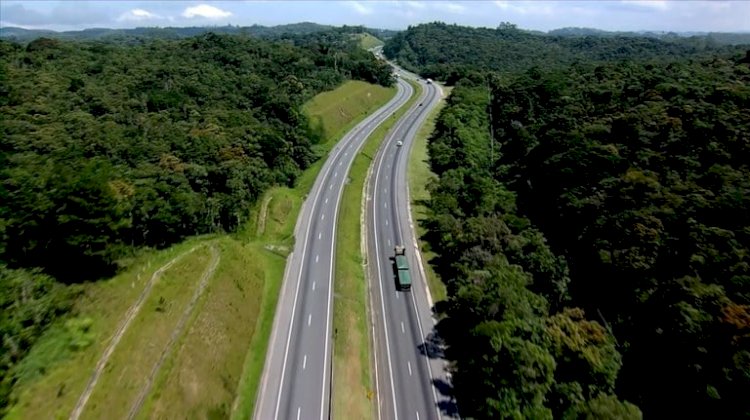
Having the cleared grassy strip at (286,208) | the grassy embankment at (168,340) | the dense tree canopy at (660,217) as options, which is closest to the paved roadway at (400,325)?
the cleared grassy strip at (286,208)

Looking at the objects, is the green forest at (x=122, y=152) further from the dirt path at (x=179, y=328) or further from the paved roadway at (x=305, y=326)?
the paved roadway at (x=305, y=326)

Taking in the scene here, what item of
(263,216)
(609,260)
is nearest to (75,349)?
(263,216)

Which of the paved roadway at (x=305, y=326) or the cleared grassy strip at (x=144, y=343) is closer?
the cleared grassy strip at (x=144, y=343)

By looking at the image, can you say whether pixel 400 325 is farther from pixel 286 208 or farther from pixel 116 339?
pixel 286 208

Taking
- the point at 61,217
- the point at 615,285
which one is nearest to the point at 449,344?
the point at 615,285

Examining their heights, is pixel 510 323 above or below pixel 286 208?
above

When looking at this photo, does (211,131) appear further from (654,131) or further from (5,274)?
(654,131)

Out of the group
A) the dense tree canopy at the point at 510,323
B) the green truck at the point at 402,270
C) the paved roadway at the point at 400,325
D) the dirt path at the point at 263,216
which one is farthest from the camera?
the dirt path at the point at 263,216

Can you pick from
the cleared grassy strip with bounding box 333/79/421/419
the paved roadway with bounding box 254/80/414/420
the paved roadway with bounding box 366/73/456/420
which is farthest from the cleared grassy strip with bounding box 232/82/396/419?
the paved roadway with bounding box 366/73/456/420
